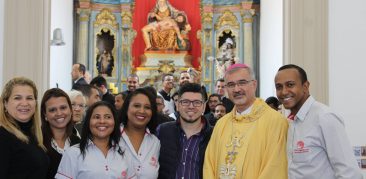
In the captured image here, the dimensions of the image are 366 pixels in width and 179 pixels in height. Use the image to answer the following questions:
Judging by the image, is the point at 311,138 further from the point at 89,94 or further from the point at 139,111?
the point at 89,94

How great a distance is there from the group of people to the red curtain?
12469mm

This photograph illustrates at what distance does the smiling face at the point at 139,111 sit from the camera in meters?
4.19

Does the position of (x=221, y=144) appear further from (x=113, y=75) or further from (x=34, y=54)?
(x=113, y=75)

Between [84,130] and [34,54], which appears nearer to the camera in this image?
[84,130]

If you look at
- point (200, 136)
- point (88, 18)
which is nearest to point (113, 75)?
point (88, 18)

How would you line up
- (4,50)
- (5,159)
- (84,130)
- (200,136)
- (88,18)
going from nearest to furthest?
(5,159), (84,130), (200,136), (4,50), (88,18)

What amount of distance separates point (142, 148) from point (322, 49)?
2.88m

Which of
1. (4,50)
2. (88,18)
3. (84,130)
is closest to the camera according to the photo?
(84,130)

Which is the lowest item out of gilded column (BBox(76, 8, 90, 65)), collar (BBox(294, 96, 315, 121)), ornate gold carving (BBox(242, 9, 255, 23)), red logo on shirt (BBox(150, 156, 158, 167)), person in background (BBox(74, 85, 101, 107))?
red logo on shirt (BBox(150, 156, 158, 167))

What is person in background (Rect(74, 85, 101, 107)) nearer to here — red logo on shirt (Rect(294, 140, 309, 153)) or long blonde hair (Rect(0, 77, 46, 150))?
long blonde hair (Rect(0, 77, 46, 150))

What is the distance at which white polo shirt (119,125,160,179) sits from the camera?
4.07 metres

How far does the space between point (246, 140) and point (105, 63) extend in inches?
494

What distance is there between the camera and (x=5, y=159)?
11.7ft

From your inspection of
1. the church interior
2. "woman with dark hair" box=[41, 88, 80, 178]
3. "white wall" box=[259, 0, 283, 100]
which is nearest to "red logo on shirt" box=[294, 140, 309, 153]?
"woman with dark hair" box=[41, 88, 80, 178]
